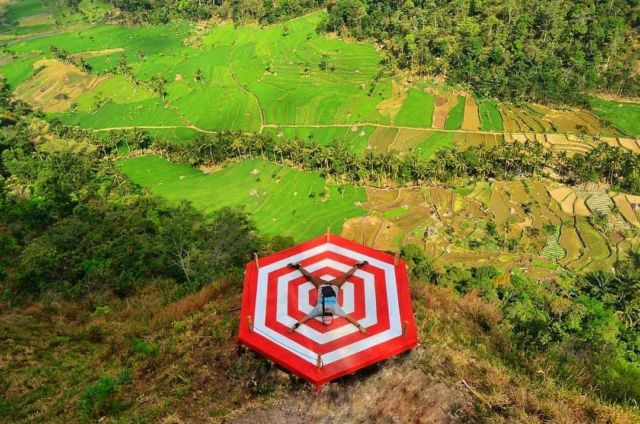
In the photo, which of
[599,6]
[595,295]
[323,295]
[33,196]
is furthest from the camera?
[599,6]

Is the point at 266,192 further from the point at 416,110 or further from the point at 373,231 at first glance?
the point at 416,110

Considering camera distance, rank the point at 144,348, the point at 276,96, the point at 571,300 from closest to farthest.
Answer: the point at 144,348 < the point at 571,300 < the point at 276,96

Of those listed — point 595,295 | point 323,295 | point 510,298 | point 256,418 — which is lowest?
point 595,295

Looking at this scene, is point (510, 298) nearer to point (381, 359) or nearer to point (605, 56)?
point (381, 359)

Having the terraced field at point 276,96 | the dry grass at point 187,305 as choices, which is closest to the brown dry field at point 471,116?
the terraced field at point 276,96

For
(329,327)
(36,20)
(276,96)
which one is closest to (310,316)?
(329,327)

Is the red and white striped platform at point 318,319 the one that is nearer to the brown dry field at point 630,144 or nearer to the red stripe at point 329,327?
the red stripe at point 329,327

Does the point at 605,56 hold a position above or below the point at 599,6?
below

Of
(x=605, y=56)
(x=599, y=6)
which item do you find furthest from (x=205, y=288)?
(x=599, y=6)
